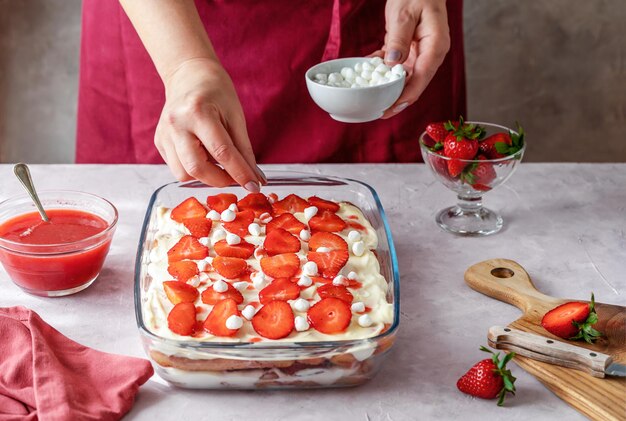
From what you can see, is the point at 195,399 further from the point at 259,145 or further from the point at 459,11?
the point at 459,11

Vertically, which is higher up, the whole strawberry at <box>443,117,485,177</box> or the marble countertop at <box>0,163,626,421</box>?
the whole strawberry at <box>443,117,485,177</box>

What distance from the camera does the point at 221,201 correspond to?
1.60 metres

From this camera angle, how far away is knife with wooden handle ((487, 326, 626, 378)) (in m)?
1.23

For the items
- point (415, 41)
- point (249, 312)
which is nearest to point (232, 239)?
point (249, 312)

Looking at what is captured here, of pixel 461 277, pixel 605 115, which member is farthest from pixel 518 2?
pixel 461 277

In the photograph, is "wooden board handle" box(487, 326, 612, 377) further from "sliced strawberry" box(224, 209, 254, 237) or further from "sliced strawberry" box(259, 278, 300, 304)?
"sliced strawberry" box(224, 209, 254, 237)

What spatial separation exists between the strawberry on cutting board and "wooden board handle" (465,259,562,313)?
8 cm

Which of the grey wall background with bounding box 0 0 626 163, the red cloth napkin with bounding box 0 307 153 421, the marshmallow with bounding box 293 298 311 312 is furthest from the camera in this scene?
the grey wall background with bounding box 0 0 626 163

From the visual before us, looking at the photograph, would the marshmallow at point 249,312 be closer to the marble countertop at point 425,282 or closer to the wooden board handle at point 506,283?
the marble countertop at point 425,282

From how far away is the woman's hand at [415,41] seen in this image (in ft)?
5.55

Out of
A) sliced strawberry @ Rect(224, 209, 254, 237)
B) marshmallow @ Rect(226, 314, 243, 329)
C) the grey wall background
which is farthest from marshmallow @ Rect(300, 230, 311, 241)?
the grey wall background

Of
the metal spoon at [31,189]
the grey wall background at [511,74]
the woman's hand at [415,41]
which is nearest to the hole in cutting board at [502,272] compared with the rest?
the woman's hand at [415,41]

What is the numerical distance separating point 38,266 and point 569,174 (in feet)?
3.83

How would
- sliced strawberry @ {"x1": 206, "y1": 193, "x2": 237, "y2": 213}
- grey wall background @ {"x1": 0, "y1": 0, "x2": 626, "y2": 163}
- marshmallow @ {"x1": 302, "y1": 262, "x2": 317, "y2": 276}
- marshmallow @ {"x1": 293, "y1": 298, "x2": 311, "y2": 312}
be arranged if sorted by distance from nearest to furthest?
1. marshmallow @ {"x1": 293, "y1": 298, "x2": 311, "y2": 312}
2. marshmallow @ {"x1": 302, "y1": 262, "x2": 317, "y2": 276}
3. sliced strawberry @ {"x1": 206, "y1": 193, "x2": 237, "y2": 213}
4. grey wall background @ {"x1": 0, "y1": 0, "x2": 626, "y2": 163}
